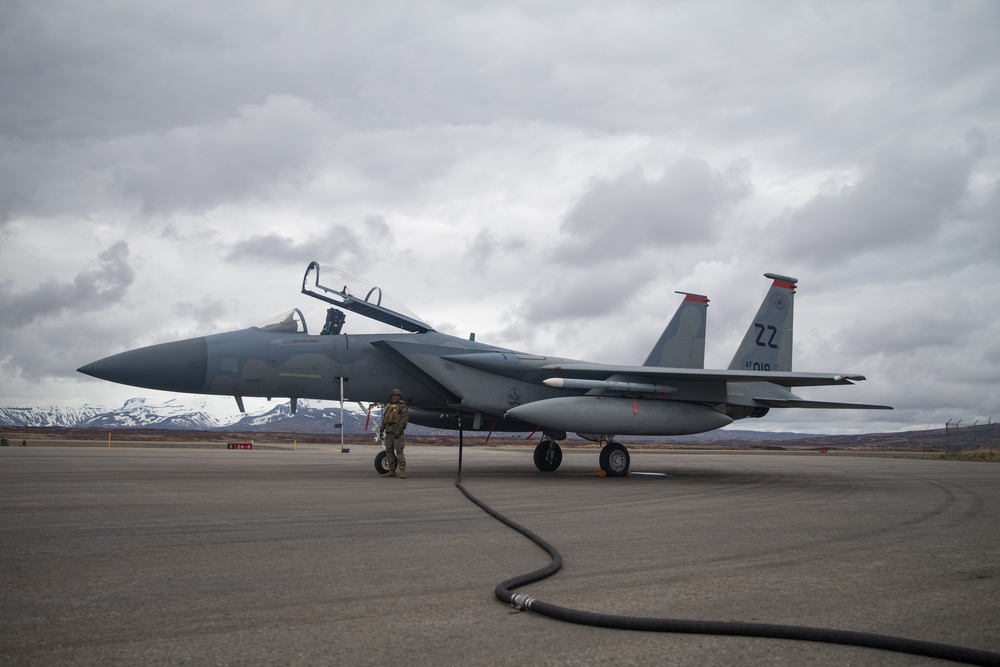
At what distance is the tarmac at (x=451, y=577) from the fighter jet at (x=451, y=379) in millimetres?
3380

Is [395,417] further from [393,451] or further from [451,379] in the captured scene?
[451,379]

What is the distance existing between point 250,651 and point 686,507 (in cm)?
650

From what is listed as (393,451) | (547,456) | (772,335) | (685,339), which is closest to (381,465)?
(393,451)

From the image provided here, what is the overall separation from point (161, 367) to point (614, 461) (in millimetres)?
8436

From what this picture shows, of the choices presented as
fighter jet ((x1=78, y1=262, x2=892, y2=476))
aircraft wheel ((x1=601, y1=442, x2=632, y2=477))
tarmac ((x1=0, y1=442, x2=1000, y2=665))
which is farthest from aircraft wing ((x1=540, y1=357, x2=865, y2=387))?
tarmac ((x1=0, y1=442, x2=1000, y2=665))

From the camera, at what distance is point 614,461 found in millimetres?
14000

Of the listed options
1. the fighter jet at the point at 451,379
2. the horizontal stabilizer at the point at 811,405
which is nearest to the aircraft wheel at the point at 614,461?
the fighter jet at the point at 451,379

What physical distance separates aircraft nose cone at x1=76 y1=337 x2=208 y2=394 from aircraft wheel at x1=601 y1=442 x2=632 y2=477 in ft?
24.9

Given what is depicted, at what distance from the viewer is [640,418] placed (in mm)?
13648

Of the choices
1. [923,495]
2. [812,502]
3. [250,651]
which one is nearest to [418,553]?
[250,651]

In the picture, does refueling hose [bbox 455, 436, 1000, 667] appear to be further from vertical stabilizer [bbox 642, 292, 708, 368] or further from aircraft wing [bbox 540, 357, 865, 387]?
vertical stabilizer [bbox 642, 292, 708, 368]

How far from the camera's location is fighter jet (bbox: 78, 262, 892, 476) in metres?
12.1

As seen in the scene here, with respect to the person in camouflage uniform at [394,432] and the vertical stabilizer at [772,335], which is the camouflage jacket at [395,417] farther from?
the vertical stabilizer at [772,335]

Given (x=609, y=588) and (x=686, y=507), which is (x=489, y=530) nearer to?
(x=609, y=588)
